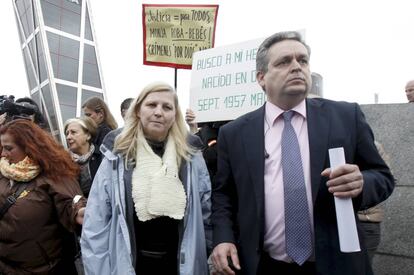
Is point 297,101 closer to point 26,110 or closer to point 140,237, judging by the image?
point 140,237

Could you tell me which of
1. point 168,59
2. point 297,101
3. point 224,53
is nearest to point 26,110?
point 168,59

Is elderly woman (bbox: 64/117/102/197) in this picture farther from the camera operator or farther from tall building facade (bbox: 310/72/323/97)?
tall building facade (bbox: 310/72/323/97)

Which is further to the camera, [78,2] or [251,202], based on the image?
[78,2]

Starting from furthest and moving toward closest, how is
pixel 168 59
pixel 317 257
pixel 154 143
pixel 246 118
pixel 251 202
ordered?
pixel 168 59 → pixel 154 143 → pixel 246 118 → pixel 251 202 → pixel 317 257

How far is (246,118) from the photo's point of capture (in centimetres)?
220

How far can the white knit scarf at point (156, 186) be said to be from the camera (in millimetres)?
2365

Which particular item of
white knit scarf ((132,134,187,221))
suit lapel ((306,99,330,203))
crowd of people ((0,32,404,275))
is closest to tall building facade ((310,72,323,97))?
crowd of people ((0,32,404,275))

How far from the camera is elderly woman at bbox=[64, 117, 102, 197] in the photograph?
4125 mm

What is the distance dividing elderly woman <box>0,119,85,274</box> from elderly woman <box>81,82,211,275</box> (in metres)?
0.42

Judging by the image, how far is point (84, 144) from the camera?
14.1ft

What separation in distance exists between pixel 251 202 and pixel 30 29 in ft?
240

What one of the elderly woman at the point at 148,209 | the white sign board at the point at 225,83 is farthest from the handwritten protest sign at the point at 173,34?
the elderly woman at the point at 148,209

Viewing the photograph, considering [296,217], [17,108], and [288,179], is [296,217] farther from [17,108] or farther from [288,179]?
[17,108]

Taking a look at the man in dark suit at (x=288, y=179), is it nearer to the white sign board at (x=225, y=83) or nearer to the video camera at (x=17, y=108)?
the white sign board at (x=225, y=83)
